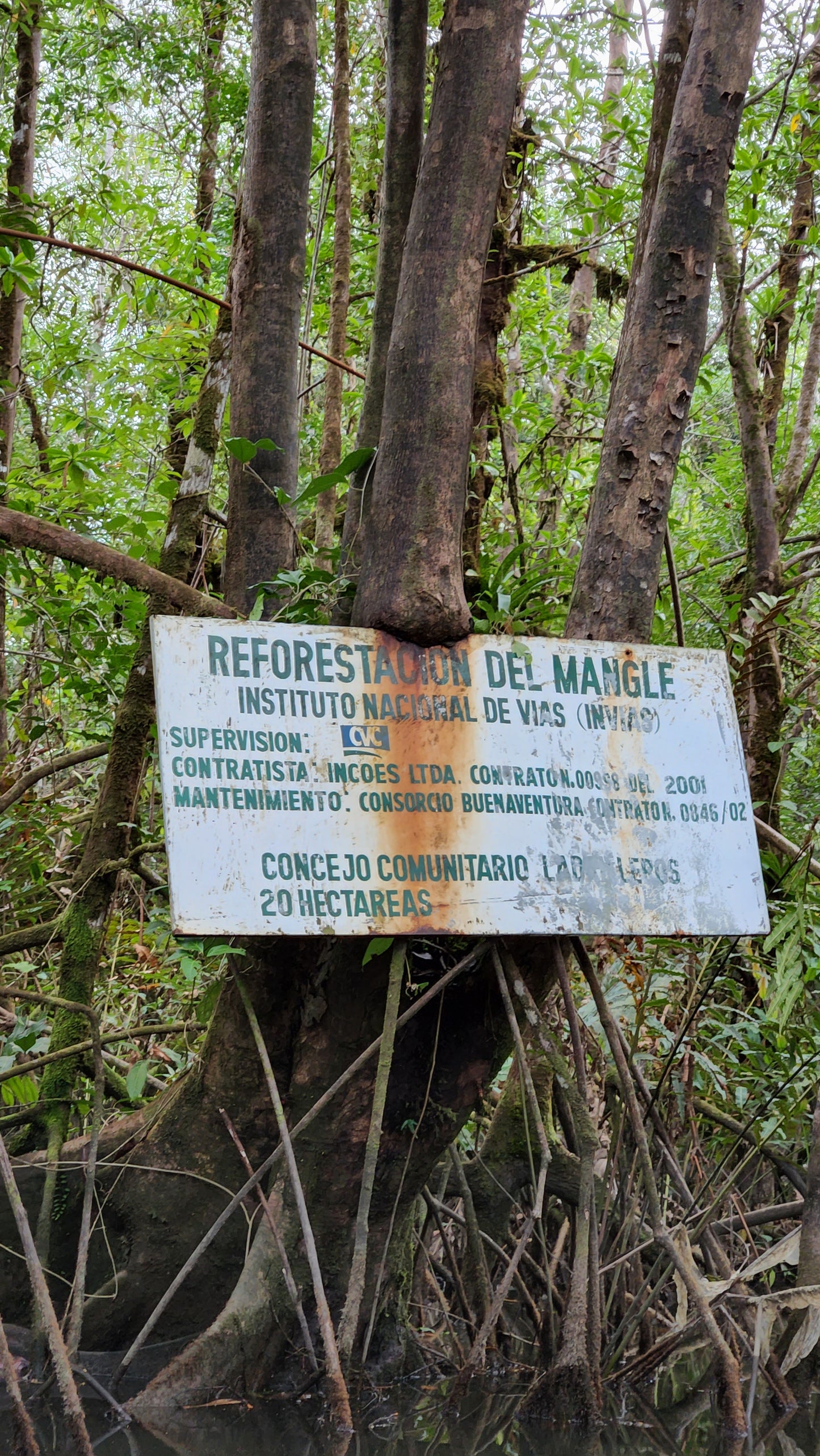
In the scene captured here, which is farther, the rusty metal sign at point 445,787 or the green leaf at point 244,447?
the green leaf at point 244,447

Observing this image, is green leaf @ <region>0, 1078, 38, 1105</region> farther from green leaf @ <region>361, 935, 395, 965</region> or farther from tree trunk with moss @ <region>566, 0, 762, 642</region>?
tree trunk with moss @ <region>566, 0, 762, 642</region>

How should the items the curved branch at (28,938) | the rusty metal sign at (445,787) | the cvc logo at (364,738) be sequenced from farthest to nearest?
1. the curved branch at (28,938)
2. the cvc logo at (364,738)
3. the rusty metal sign at (445,787)

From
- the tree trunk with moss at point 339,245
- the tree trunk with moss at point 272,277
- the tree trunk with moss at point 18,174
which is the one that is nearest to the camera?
the tree trunk with moss at point 272,277

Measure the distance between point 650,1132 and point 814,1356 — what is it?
83 centimetres

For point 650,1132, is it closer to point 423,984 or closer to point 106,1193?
point 423,984

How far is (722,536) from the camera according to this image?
861cm

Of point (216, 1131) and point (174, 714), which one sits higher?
point (174, 714)

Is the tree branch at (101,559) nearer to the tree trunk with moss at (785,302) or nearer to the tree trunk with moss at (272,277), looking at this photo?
the tree trunk with moss at (272,277)

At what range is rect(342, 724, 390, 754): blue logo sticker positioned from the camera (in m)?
2.86

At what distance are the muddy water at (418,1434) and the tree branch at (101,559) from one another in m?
2.07

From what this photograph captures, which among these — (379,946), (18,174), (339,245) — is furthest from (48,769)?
(18,174)

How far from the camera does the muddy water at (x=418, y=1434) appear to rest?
2.93m

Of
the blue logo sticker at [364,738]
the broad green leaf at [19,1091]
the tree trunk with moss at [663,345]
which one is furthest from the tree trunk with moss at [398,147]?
the broad green leaf at [19,1091]

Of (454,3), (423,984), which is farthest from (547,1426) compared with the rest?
(454,3)
